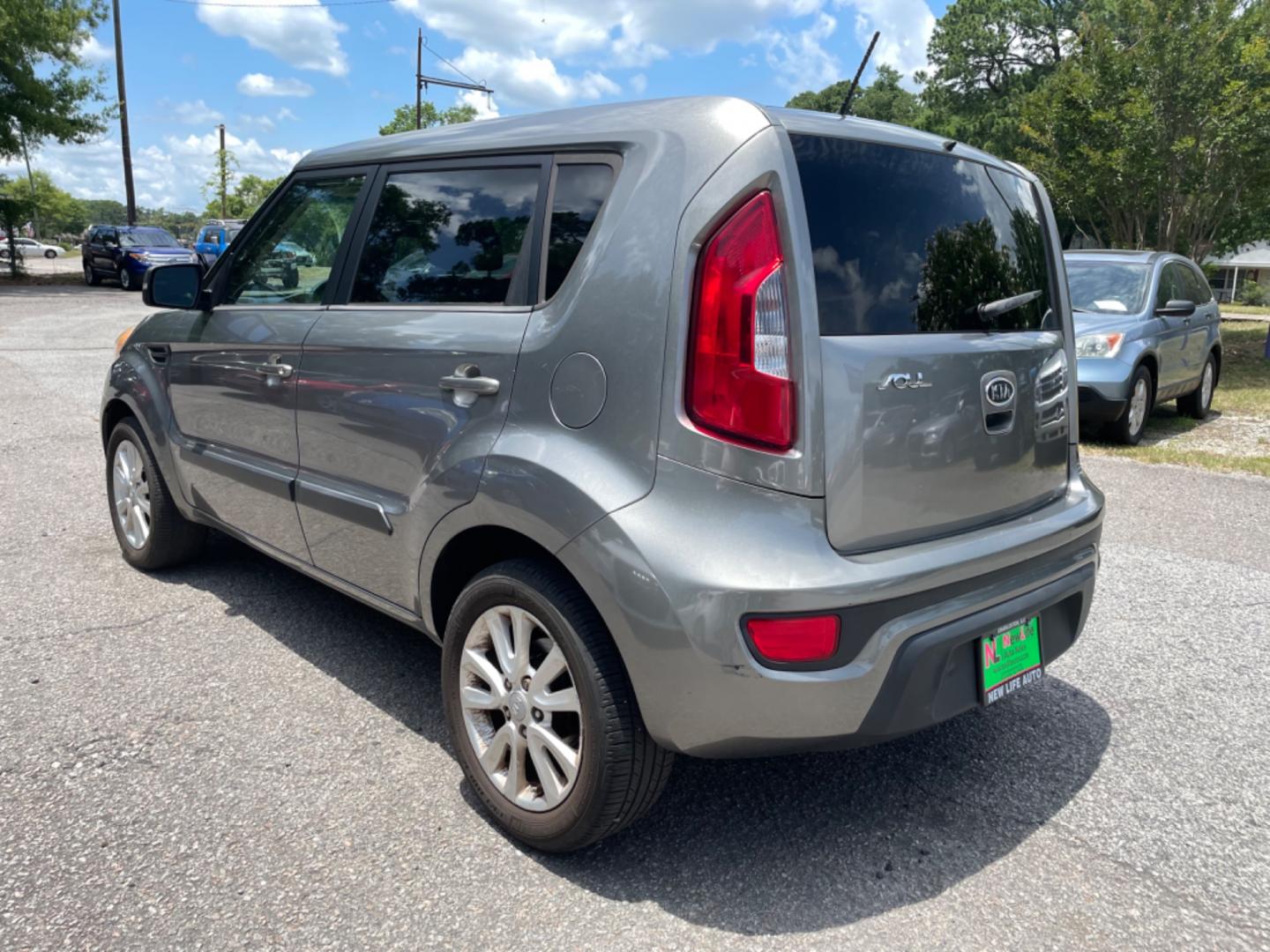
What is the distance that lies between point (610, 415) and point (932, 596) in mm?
860

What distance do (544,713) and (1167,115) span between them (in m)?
16.6

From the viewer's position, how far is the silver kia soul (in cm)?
218

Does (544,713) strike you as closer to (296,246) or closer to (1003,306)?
(1003,306)

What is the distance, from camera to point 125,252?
26.6 meters

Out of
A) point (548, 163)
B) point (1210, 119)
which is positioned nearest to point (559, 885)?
point (548, 163)

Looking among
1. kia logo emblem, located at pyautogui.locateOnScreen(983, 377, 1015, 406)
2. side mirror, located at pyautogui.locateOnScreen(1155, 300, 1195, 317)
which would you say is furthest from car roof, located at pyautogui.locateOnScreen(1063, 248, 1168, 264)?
kia logo emblem, located at pyautogui.locateOnScreen(983, 377, 1015, 406)

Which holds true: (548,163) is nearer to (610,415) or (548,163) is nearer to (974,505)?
(610,415)

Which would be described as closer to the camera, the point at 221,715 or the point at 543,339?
the point at 543,339

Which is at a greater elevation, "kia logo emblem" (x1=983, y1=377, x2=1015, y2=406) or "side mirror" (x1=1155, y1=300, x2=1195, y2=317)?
"side mirror" (x1=1155, y1=300, x2=1195, y2=317)

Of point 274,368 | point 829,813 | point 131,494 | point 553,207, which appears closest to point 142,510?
point 131,494

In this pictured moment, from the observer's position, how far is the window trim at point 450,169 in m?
2.66

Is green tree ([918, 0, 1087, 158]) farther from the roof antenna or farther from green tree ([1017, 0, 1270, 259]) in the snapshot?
the roof antenna

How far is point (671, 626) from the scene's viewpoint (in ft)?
7.10

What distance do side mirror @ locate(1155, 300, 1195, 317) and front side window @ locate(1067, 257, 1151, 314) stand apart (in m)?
0.17
